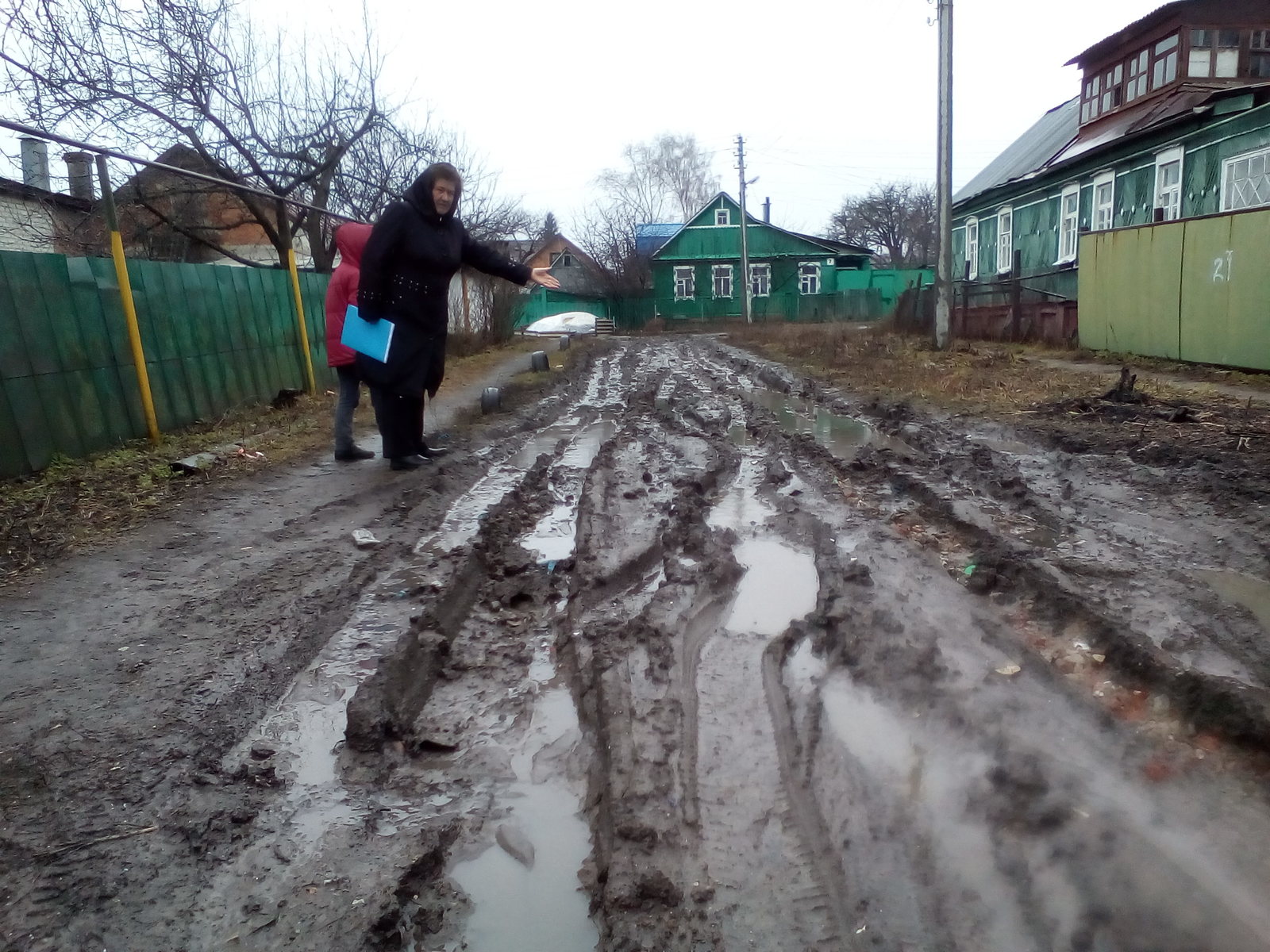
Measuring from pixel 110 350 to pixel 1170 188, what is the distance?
18.1m

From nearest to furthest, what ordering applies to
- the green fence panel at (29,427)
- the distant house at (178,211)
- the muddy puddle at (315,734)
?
the muddy puddle at (315,734)
the green fence panel at (29,427)
the distant house at (178,211)

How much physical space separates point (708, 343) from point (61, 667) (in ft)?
72.6

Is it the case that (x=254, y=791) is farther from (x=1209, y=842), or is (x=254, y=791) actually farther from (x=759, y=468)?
(x=759, y=468)

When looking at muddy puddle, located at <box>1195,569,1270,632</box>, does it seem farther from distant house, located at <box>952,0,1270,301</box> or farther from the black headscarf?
distant house, located at <box>952,0,1270,301</box>

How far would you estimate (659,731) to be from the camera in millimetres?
2533

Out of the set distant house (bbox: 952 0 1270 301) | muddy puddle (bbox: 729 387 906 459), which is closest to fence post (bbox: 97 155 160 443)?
muddy puddle (bbox: 729 387 906 459)

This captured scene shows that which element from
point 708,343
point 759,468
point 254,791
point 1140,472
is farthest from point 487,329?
point 254,791

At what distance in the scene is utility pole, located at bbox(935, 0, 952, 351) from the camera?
15062 millimetres

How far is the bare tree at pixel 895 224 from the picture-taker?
58438 mm

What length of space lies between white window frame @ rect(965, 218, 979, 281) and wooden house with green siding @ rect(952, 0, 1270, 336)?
67.1 inches

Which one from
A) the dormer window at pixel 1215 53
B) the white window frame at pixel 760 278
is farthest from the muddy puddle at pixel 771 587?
the white window frame at pixel 760 278

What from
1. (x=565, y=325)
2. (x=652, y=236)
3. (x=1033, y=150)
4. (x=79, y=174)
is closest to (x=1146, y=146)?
(x=1033, y=150)

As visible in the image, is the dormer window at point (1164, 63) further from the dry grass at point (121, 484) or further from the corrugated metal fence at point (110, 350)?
the dry grass at point (121, 484)

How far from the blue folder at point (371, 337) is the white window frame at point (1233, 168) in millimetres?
14311
